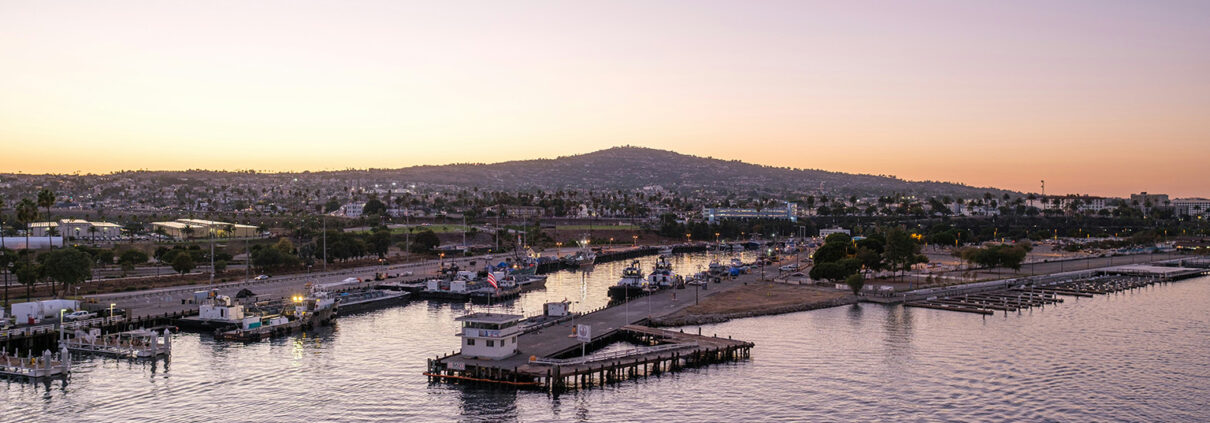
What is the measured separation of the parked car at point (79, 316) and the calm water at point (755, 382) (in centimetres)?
697

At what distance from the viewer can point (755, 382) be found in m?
42.3

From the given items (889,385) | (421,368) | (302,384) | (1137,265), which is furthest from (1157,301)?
(302,384)

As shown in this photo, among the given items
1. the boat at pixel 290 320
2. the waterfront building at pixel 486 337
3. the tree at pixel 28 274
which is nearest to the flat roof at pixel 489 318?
the waterfront building at pixel 486 337

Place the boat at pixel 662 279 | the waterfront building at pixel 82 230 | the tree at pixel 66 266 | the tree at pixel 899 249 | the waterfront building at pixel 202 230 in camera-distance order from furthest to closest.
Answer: the waterfront building at pixel 202 230 < the waterfront building at pixel 82 230 < the tree at pixel 899 249 < the boat at pixel 662 279 < the tree at pixel 66 266

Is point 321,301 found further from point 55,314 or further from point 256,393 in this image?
point 256,393

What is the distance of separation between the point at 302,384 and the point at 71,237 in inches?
3630

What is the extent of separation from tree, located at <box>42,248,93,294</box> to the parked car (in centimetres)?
1001

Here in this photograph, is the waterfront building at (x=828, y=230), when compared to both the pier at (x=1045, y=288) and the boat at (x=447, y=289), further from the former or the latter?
the boat at (x=447, y=289)

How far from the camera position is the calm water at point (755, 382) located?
36.9 metres

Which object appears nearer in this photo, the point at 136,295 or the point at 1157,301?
the point at 136,295

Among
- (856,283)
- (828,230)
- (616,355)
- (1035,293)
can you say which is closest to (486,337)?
(616,355)

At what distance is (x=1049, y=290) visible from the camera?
77812mm

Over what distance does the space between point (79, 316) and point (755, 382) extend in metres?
41.5

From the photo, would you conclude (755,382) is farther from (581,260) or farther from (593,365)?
(581,260)
